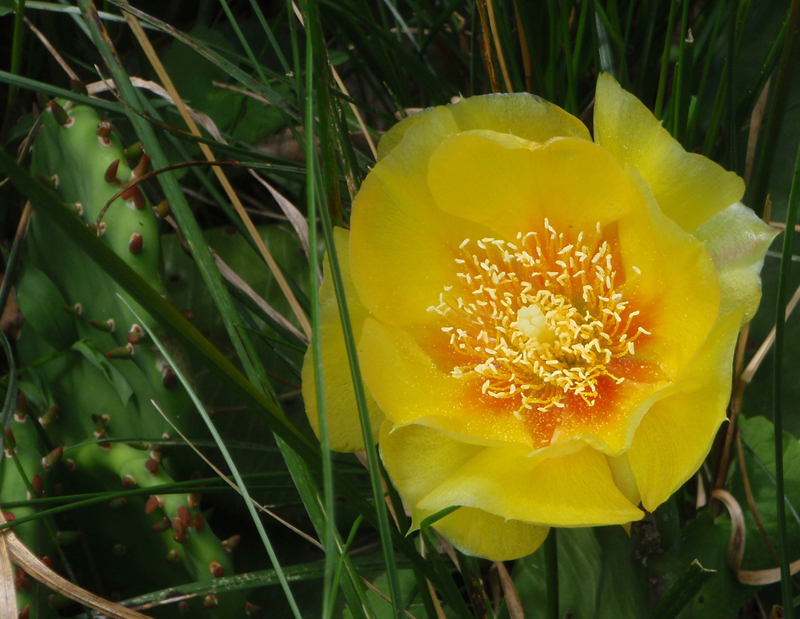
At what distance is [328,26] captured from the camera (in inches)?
44.0

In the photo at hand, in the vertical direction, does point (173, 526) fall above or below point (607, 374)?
below

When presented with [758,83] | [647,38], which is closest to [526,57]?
[647,38]

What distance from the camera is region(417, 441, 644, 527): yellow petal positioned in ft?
2.10

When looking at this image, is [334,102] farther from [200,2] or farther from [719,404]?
[200,2]

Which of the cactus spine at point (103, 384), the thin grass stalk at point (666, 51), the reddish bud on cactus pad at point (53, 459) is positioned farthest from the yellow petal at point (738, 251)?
the reddish bud on cactus pad at point (53, 459)

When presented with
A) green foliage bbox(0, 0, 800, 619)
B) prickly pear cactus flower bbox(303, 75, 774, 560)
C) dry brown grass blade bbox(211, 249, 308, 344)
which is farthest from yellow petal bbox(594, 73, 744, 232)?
dry brown grass blade bbox(211, 249, 308, 344)

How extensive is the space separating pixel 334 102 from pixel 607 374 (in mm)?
394

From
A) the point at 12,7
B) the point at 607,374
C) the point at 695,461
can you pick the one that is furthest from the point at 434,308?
the point at 12,7

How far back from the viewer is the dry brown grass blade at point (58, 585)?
28.9 inches

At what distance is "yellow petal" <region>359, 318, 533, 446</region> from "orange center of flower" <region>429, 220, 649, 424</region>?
19 millimetres

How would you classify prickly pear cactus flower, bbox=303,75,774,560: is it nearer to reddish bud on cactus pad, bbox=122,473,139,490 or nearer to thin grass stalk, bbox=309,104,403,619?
thin grass stalk, bbox=309,104,403,619

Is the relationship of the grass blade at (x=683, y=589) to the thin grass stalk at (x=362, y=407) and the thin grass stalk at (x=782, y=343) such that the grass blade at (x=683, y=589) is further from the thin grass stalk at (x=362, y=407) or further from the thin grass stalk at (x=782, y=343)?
the thin grass stalk at (x=362, y=407)

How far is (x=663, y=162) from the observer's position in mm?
688

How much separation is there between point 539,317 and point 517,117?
22 centimetres
